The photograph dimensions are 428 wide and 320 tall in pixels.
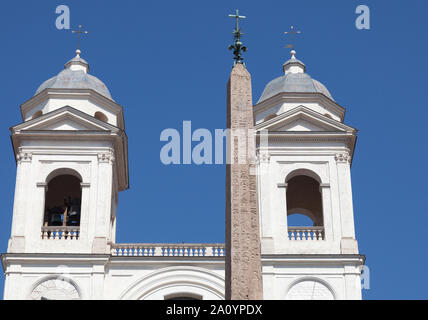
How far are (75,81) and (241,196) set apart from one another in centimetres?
1958

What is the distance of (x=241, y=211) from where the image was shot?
813 inches

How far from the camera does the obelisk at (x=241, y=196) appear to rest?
19672 millimetres

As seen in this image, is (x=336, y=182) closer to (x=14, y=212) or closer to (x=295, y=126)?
(x=295, y=126)

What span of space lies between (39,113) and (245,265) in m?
20.3

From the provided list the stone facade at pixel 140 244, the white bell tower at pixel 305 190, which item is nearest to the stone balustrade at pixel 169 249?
the stone facade at pixel 140 244

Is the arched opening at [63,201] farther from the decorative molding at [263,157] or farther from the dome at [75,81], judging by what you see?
the decorative molding at [263,157]

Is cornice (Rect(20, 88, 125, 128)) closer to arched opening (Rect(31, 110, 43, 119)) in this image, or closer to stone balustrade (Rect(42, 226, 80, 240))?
arched opening (Rect(31, 110, 43, 119))

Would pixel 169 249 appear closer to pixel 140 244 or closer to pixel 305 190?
pixel 140 244

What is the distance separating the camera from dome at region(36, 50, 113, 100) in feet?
129

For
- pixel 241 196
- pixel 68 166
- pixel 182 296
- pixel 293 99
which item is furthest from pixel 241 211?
pixel 293 99

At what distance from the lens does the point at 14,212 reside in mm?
36062

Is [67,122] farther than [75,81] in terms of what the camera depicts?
No

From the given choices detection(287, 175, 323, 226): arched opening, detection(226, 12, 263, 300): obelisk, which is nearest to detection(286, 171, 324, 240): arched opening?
detection(287, 175, 323, 226): arched opening

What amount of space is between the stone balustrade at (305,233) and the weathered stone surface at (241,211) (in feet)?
47.0
